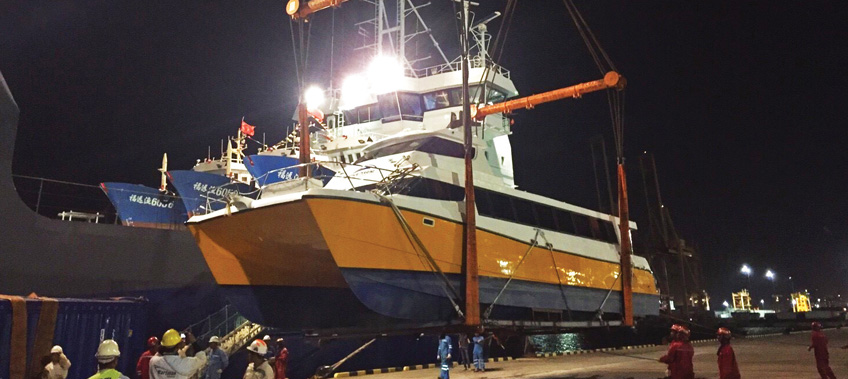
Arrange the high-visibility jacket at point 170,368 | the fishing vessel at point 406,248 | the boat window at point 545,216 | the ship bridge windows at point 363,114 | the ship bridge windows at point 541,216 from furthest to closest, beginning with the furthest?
1. the ship bridge windows at point 363,114
2. the boat window at point 545,216
3. the ship bridge windows at point 541,216
4. the fishing vessel at point 406,248
5. the high-visibility jacket at point 170,368

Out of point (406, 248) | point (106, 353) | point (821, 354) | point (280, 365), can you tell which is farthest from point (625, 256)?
point (106, 353)

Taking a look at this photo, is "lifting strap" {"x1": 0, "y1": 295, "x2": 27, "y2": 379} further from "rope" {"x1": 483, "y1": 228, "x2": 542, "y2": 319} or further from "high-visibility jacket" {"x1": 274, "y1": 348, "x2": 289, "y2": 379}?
"rope" {"x1": 483, "y1": 228, "x2": 542, "y2": 319}

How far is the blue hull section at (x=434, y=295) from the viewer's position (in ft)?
27.0

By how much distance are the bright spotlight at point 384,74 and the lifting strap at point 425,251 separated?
23.3 ft

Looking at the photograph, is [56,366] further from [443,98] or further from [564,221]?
[443,98]

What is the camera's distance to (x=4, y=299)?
261 inches

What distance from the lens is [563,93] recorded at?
39.2ft

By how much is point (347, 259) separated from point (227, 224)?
233 cm

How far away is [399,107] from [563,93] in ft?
15.2

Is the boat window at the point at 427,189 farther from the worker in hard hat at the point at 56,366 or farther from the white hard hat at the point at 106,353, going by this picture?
the white hard hat at the point at 106,353

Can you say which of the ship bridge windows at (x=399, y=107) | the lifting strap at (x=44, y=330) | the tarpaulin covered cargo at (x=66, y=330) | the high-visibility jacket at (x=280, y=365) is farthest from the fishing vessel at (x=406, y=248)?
the lifting strap at (x=44, y=330)

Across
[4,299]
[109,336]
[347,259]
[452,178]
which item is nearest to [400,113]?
[452,178]

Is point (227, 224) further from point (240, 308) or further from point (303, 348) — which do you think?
point (303, 348)

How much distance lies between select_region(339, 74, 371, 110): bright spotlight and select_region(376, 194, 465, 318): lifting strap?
24.0 ft
